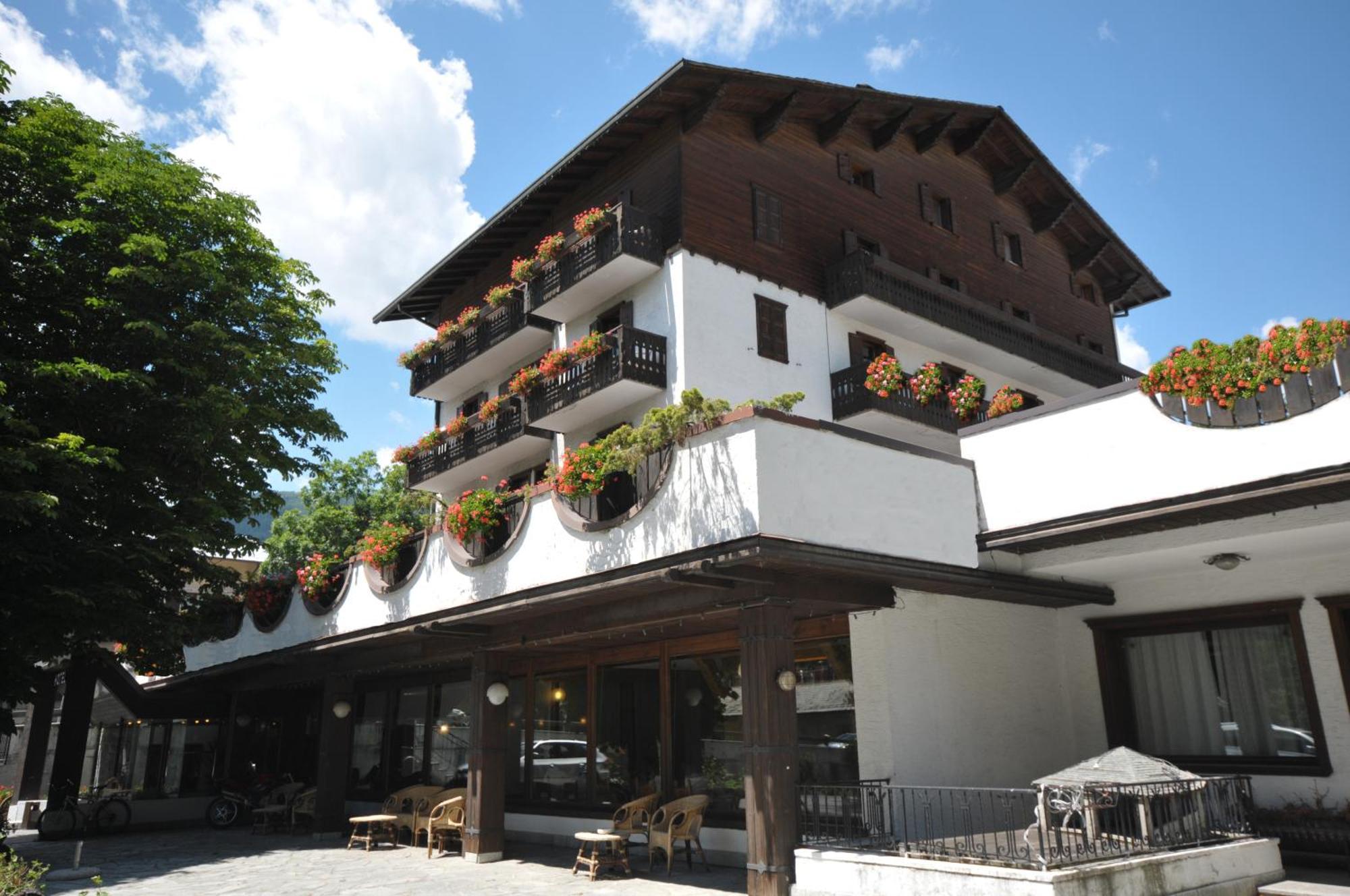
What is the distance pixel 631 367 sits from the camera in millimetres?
17953

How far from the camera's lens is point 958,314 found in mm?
22219

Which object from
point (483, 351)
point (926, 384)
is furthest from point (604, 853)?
point (483, 351)

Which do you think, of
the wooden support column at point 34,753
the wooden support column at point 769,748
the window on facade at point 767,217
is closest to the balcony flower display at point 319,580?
the wooden support column at point 34,753

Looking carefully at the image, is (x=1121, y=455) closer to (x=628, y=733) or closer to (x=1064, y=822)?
(x=1064, y=822)

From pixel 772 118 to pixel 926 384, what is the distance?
6529mm

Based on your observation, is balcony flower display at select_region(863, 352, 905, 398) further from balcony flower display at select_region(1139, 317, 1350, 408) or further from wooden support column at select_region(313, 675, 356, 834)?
wooden support column at select_region(313, 675, 356, 834)

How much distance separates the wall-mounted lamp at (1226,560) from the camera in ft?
42.1

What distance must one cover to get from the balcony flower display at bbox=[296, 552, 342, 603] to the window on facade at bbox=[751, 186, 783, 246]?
1147 cm

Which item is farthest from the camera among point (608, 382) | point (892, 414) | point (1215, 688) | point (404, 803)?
point (404, 803)

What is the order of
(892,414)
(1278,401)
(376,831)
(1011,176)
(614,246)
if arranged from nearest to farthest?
(1278,401) → (614,246) → (892,414) → (376,831) → (1011,176)

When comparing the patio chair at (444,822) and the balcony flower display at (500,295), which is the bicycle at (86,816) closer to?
the patio chair at (444,822)

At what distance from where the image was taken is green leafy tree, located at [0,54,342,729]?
1653 centimetres

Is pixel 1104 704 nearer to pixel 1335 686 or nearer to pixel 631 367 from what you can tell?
pixel 1335 686

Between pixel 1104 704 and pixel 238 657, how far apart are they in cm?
1943
